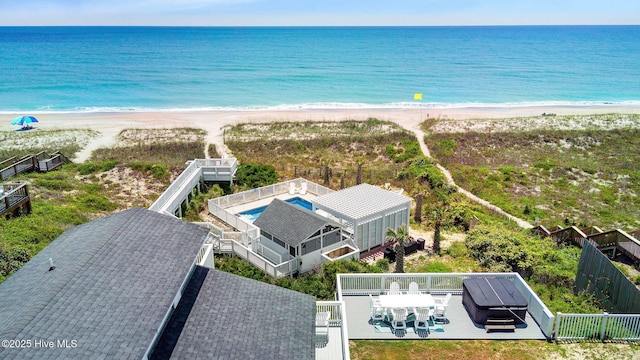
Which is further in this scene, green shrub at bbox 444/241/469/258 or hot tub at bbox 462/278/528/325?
green shrub at bbox 444/241/469/258

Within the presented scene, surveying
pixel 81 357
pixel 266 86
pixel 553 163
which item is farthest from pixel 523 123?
pixel 81 357

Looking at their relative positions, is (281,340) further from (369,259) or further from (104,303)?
(369,259)

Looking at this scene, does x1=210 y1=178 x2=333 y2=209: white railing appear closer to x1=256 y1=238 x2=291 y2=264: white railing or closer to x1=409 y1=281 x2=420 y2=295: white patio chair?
x1=256 y1=238 x2=291 y2=264: white railing

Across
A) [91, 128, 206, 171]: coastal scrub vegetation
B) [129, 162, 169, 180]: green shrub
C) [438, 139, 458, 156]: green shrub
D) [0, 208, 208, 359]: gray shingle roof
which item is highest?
[0, 208, 208, 359]: gray shingle roof

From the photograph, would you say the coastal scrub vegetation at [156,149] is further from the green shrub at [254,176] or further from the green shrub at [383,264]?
the green shrub at [383,264]

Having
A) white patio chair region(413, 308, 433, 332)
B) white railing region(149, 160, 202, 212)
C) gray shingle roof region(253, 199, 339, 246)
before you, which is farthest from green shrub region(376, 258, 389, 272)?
white railing region(149, 160, 202, 212)

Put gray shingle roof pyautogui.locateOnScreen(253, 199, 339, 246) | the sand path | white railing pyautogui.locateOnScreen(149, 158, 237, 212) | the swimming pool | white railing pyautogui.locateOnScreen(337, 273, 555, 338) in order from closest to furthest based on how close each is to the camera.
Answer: white railing pyautogui.locateOnScreen(337, 273, 555, 338) < gray shingle roof pyautogui.locateOnScreen(253, 199, 339, 246) < white railing pyautogui.locateOnScreen(149, 158, 237, 212) < the swimming pool < the sand path
